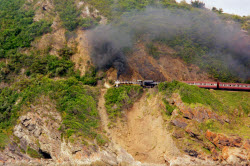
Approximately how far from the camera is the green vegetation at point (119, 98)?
50125 millimetres

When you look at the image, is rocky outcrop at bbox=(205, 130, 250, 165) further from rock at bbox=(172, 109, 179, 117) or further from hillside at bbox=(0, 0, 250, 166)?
rock at bbox=(172, 109, 179, 117)

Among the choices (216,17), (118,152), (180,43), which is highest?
(216,17)

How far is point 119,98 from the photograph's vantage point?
169ft

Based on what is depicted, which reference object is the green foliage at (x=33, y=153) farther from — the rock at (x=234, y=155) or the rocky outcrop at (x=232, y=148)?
the rock at (x=234, y=155)

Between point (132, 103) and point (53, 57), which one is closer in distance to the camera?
point (132, 103)

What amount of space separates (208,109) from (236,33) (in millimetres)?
18870

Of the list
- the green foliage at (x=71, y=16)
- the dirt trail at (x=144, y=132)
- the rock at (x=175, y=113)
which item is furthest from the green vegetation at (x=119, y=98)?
the green foliage at (x=71, y=16)

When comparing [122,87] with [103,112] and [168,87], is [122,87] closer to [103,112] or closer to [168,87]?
[103,112]

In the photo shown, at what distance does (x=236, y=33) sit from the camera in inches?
2315

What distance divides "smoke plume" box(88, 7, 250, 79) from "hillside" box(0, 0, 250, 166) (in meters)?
0.16

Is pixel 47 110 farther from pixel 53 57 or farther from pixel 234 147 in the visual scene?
pixel 234 147

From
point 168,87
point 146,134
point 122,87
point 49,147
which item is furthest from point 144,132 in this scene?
point 49,147

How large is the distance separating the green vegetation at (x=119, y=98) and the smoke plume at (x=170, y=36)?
15.1 ft

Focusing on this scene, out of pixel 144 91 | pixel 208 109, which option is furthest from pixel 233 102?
pixel 144 91
